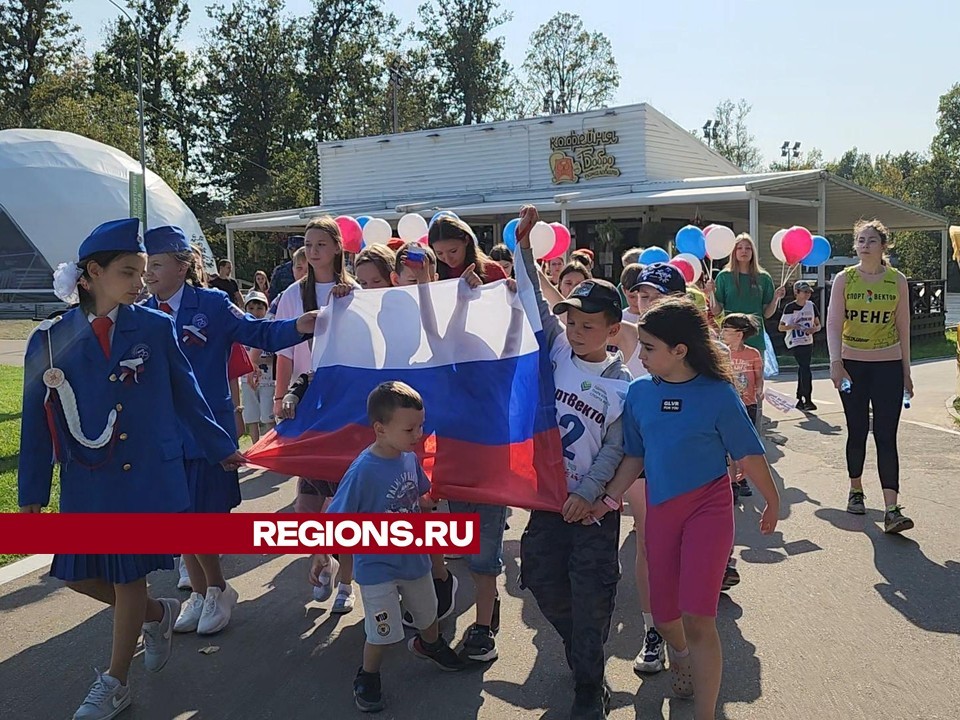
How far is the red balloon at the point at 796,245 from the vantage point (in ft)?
33.2

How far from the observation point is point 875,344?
5.96 m

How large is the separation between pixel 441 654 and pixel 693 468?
1.55m

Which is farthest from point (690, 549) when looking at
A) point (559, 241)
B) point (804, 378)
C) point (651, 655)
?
point (804, 378)

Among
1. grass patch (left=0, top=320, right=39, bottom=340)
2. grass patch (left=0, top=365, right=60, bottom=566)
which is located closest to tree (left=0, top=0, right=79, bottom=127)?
grass patch (left=0, top=320, right=39, bottom=340)

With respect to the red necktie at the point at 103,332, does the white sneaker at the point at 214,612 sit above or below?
below

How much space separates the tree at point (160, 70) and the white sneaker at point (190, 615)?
50171 mm

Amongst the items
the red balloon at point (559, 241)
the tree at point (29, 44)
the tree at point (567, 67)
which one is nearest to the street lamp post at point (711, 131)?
the tree at point (567, 67)

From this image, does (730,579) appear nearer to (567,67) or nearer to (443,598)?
(443,598)

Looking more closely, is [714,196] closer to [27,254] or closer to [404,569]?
[404,569]

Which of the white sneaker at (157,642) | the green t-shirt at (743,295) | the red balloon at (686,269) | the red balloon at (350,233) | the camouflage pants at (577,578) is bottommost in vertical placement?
the white sneaker at (157,642)

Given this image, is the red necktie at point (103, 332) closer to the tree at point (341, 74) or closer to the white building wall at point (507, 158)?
the white building wall at point (507, 158)

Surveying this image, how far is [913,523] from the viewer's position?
5801 mm

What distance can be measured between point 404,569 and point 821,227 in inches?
732

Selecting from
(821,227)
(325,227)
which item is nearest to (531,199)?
(821,227)
